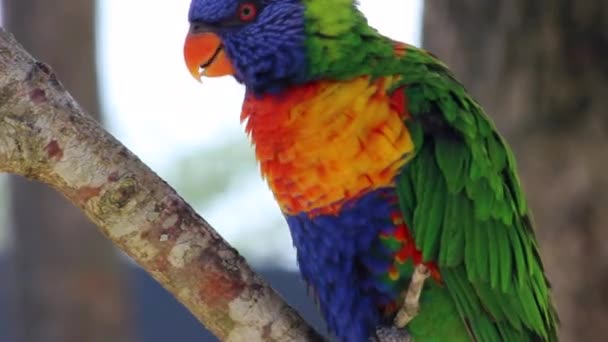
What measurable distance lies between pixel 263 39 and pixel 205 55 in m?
0.19

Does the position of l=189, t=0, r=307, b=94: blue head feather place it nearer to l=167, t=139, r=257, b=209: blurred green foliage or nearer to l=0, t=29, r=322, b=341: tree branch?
l=0, t=29, r=322, b=341: tree branch

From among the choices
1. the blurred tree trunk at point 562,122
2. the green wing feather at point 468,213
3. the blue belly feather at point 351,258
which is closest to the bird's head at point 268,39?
the green wing feather at point 468,213

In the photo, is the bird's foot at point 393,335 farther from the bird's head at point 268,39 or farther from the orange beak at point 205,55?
the orange beak at point 205,55

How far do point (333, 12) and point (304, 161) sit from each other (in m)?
0.48

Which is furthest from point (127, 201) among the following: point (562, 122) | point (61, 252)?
point (61, 252)

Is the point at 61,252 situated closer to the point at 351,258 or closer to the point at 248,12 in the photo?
the point at 248,12

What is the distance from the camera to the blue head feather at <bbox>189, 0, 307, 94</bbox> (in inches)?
114

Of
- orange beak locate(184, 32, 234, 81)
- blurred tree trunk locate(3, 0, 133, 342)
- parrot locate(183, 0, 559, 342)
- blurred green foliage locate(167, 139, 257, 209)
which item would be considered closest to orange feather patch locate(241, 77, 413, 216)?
parrot locate(183, 0, 559, 342)

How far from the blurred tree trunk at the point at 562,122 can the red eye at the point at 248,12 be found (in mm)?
1226

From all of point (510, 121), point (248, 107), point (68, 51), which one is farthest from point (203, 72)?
point (68, 51)

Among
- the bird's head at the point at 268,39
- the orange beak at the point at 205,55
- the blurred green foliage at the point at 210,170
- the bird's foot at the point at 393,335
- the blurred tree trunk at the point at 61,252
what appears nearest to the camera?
the bird's foot at the point at 393,335

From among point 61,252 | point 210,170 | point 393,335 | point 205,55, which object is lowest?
point 210,170

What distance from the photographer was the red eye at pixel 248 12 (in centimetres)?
303

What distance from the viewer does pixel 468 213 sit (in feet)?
8.95
